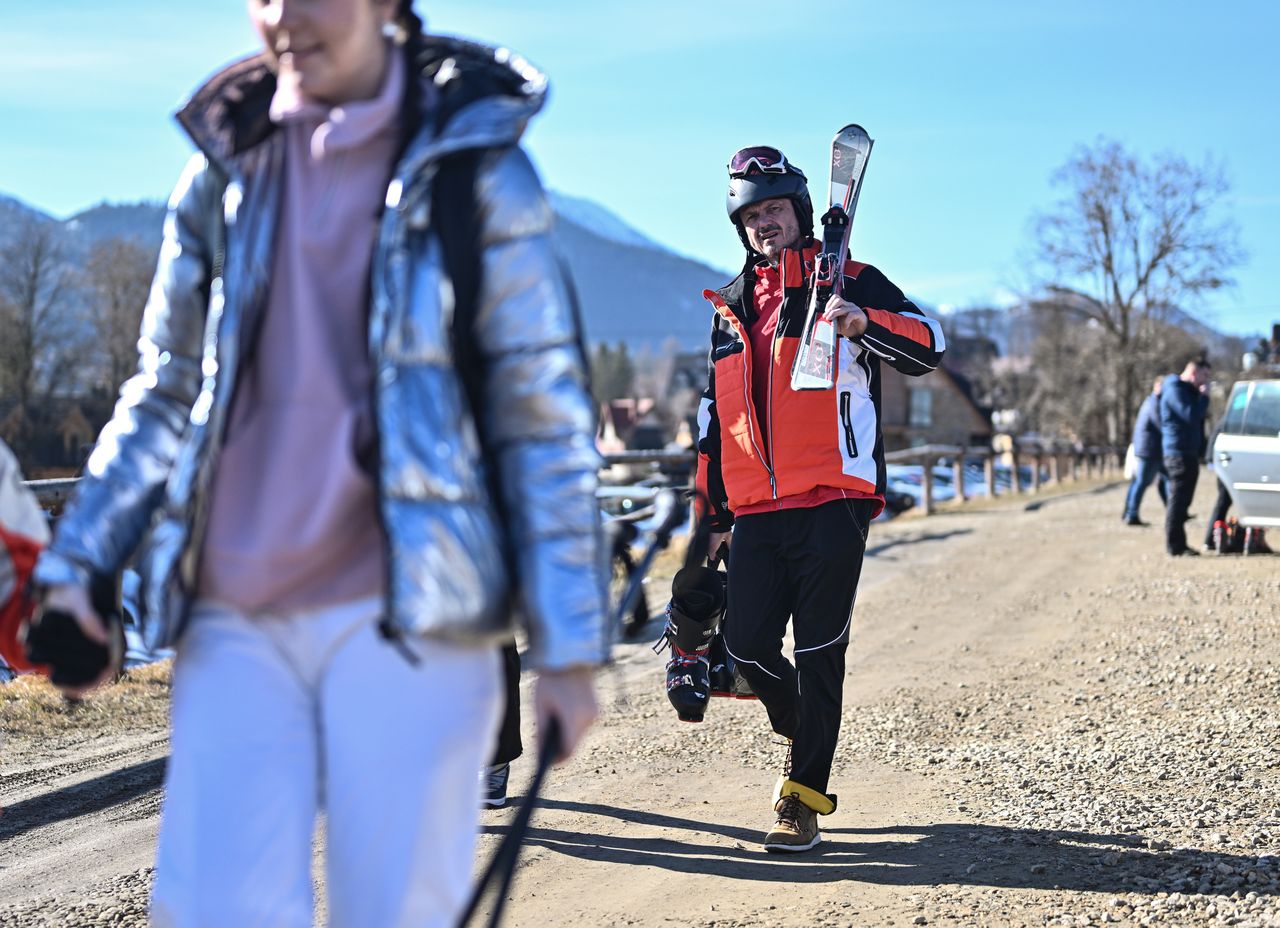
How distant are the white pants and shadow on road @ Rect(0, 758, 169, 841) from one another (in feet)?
12.3

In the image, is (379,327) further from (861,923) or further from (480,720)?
(861,923)

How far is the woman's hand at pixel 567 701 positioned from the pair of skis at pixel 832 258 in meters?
2.77

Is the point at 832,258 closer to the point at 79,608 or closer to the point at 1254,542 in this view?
the point at 79,608

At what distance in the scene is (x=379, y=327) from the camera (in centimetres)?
218

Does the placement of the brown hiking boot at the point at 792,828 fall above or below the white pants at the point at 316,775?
below

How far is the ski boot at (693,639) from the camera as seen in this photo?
17.7ft

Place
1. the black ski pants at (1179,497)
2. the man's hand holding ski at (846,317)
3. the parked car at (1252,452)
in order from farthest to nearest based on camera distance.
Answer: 1. the black ski pants at (1179,497)
2. the parked car at (1252,452)
3. the man's hand holding ski at (846,317)

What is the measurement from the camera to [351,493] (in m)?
2.20

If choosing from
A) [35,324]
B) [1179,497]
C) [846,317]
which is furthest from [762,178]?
[35,324]

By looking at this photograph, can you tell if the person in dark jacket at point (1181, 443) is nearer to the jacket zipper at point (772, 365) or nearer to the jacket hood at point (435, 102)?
the jacket zipper at point (772, 365)

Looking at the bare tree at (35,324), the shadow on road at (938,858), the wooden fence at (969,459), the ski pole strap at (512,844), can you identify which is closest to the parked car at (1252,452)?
the wooden fence at (969,459)

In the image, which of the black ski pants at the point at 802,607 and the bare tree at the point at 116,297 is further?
the bare tree at the point at 116,297

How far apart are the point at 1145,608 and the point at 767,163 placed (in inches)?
285

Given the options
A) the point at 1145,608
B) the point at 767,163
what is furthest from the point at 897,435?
the point at 767,163
